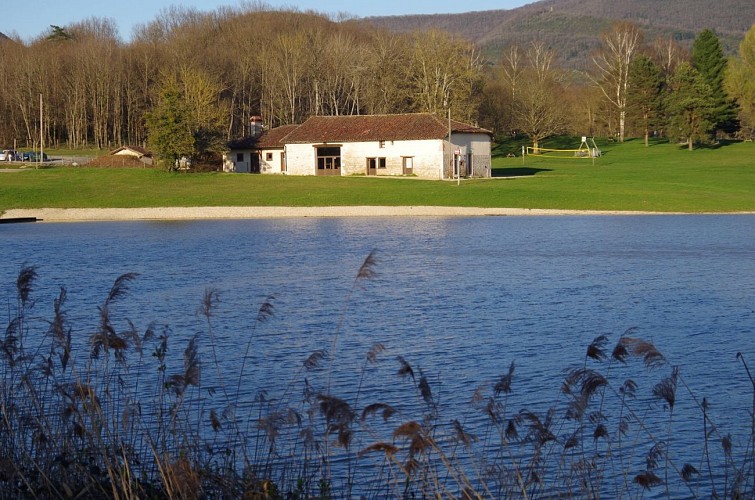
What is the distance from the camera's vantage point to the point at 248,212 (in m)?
56.4

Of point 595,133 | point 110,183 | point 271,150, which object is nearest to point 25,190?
point 110,183

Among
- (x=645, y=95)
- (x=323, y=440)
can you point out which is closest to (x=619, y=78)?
(x=645, y=95)

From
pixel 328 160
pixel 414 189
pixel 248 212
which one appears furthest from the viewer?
pixel 328 160

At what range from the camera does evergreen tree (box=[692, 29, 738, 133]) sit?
99938mm

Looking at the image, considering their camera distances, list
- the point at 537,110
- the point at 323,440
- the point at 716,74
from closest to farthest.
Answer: the point at 323,440 < the point at 537,110 < the point at 716,74

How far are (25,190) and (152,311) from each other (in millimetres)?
45545

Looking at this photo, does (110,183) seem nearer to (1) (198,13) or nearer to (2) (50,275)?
(2) (50,275)

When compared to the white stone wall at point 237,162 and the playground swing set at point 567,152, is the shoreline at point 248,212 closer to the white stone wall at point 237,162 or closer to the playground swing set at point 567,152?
the white stone wall at point 237,162

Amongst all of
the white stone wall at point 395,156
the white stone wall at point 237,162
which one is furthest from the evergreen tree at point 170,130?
the white stone wall at point 395,156

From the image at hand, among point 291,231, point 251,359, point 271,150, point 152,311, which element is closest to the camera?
point 251,359

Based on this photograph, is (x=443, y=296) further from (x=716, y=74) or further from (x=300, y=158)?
(x=716, y=74)

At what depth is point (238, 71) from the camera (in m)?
112

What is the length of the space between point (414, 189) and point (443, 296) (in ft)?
128

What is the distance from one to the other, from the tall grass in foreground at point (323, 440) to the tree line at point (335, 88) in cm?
7718
